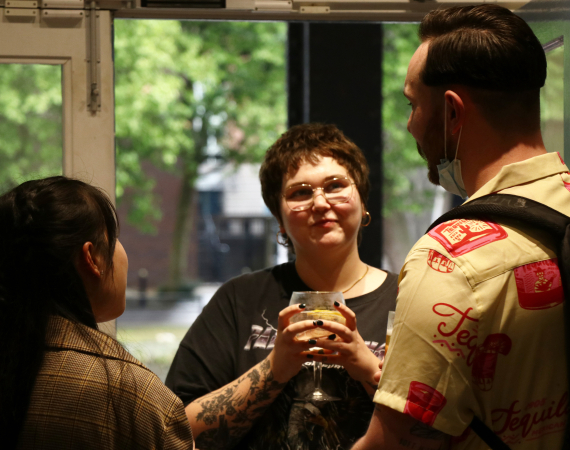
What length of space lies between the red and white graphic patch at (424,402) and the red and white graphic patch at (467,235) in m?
0.23

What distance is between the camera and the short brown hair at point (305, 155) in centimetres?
185

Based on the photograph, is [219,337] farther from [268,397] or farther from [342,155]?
[342,155]

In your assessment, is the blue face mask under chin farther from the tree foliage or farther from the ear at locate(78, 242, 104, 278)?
the tree foliage

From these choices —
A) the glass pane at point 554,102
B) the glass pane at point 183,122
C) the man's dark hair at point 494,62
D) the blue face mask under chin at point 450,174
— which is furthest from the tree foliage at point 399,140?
the man's dark hair at point 494,62

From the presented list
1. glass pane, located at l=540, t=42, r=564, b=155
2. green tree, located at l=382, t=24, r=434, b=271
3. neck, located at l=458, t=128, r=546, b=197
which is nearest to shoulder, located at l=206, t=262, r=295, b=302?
neck, located at l=458, t=128, r=546, b=197

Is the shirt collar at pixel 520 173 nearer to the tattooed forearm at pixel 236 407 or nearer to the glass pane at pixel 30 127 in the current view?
the tattooed forearm at pixel 236 407

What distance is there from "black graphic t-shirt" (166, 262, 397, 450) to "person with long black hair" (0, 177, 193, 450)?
1.42 ft

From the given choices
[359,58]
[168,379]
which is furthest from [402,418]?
[359,58]

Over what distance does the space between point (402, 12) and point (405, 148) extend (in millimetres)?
5225

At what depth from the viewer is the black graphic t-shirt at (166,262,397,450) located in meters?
1.58

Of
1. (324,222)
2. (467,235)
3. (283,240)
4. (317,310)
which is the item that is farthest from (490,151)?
(283,240)

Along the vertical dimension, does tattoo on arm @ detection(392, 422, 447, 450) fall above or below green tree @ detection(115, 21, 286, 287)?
below

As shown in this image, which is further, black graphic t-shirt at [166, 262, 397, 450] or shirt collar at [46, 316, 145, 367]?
black graphic t-shirt at [166, 262, 397, 450]

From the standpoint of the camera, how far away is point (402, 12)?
2.05 meters
